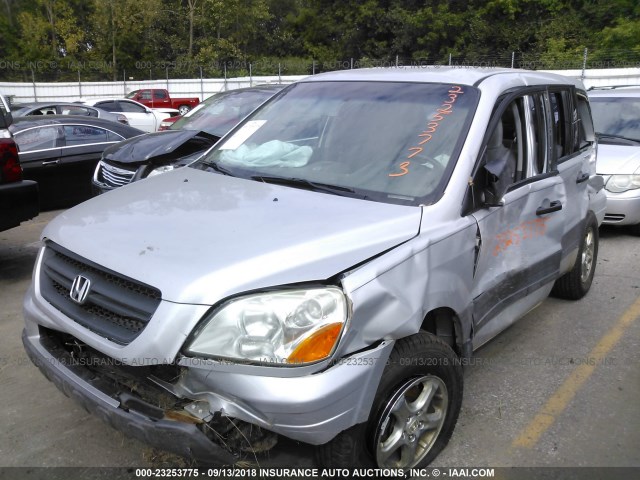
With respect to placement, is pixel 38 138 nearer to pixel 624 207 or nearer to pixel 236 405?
pixel 236 405

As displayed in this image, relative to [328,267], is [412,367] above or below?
below

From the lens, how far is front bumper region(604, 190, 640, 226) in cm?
682

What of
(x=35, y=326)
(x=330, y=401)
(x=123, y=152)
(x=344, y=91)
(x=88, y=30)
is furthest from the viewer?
(x=88, y=30)

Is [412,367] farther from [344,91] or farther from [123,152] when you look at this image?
[123,152]

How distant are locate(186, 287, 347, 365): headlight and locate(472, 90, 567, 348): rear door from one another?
114cm

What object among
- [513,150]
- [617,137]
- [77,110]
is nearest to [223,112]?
[513,150]

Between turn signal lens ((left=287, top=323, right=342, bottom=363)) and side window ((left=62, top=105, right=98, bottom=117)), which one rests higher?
side window ((left=62, top=105, right=98, bottom=117))

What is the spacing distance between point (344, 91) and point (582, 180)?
1.96 m

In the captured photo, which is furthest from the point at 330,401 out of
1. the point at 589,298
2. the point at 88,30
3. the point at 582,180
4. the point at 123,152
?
the point at 88,30

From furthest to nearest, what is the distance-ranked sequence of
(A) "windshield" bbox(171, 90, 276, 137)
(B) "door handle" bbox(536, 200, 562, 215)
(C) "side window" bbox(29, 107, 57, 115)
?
(C) "side window" bbox(29, 107, 57, 115) < (A) "windshield" bbox(171, 90, 276, 137) < (B) "door handle" bbox(536, 200, 562, 215)

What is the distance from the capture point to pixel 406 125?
3221mm

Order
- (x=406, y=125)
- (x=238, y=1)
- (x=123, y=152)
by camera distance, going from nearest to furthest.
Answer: (x=406, y=125)
(x=123, y=152)
(x=238, y=1)

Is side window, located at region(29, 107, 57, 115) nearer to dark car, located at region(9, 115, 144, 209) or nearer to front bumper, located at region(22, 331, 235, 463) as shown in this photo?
dark car, located at region(9, 115, 144, 209)

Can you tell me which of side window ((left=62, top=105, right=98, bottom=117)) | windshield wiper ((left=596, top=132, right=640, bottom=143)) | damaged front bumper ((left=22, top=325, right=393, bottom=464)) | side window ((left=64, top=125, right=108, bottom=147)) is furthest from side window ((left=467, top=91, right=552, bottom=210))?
side window ((left=62, top=105, right=98, bottom=117))
